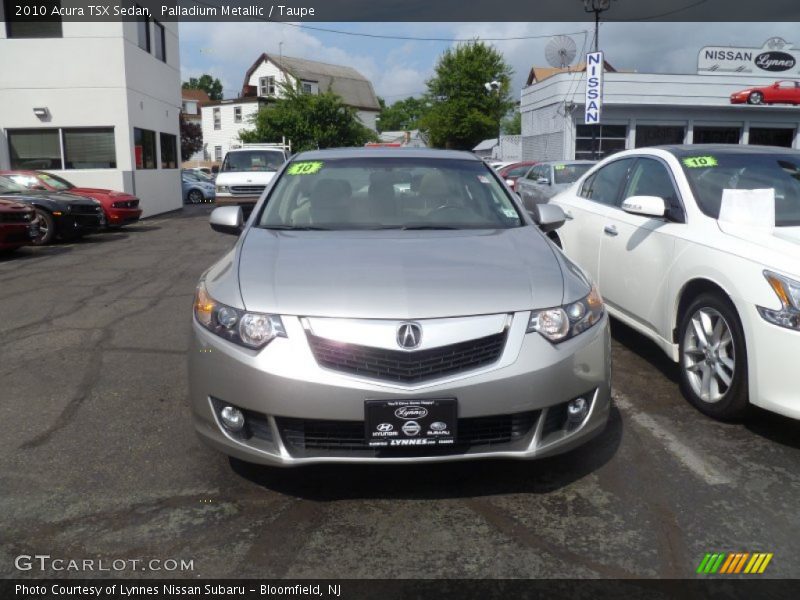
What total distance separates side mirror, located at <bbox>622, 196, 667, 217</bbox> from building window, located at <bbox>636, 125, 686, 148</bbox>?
96.5ft

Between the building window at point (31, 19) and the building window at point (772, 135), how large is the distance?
1113 inches

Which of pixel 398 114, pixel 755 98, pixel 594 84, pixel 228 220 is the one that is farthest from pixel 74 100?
pixel 398 114

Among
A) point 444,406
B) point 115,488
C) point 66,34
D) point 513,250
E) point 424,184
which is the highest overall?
point 66,34

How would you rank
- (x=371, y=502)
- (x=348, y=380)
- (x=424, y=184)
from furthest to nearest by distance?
(x=424, y=184) < (x=371, y=502) < (x=348, y=380)

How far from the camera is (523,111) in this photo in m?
38.2

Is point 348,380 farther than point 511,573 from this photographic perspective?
Yes

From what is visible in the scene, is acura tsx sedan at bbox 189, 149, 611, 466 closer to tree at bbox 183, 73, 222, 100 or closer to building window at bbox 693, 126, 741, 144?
building window at bbox 693, 126, 741, 144

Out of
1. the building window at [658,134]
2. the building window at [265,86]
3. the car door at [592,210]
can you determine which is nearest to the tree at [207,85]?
the building window at [265,86]

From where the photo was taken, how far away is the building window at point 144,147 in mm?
19453

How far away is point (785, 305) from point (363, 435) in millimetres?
2169

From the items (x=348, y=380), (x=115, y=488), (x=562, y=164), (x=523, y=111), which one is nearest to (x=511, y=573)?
(x=348, y=380)

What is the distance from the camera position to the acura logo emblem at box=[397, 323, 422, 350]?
9.57 feet

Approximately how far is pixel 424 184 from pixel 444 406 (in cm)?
201

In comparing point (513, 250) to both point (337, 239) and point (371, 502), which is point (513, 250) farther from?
point (371, 502)
